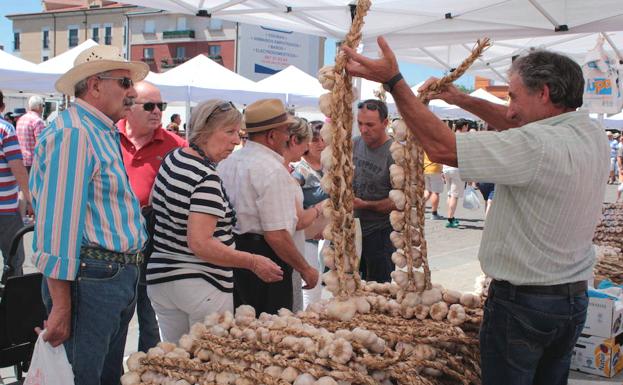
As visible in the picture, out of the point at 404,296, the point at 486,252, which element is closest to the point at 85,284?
the point at 404,296

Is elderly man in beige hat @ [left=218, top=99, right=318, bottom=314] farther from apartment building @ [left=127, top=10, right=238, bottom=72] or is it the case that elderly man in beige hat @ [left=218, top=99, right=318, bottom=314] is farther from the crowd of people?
apartment building @ [left=127, top=10, right=238, bottom=72]

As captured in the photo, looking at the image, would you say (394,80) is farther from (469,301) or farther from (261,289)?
(261,289)

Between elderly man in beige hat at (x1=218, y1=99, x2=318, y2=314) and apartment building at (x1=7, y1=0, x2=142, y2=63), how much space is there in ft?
201

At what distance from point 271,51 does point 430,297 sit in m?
37.5

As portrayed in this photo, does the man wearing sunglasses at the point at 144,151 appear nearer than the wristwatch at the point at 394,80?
No

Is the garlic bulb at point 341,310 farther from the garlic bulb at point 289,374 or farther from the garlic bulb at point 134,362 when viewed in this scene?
the garlic bulb at point 134,362

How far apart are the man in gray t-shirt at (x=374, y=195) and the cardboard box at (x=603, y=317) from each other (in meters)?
1.20

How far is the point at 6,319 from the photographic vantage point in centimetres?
269

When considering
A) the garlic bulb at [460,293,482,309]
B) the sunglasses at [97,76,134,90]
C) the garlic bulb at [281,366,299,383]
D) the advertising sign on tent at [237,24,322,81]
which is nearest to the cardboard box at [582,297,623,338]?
the garlic bulb at [460,293,482,309]

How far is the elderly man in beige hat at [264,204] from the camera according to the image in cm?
273

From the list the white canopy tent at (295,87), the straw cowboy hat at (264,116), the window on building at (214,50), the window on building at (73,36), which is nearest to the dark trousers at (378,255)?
the straw cowboy hat at (264,116)

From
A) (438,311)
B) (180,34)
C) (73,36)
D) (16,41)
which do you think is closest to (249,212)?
(438,311)

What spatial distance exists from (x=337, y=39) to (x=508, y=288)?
5.26m

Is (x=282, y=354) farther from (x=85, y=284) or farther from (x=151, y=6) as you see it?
(x=151, y=6)
